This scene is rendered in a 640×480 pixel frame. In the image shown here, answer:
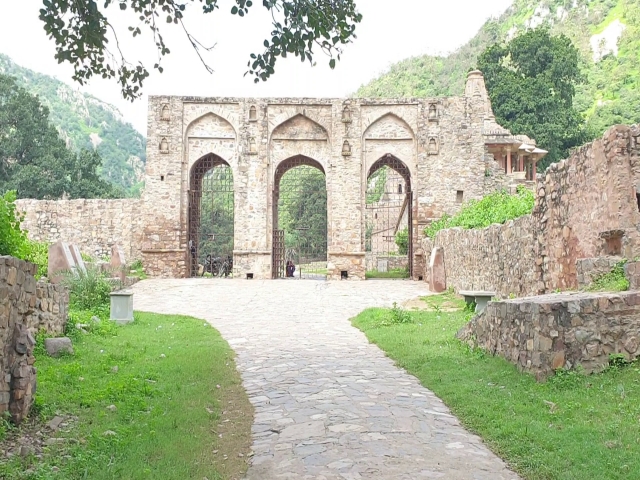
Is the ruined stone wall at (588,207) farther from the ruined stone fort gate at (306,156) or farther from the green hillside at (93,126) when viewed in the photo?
the green hillside at (93,126)

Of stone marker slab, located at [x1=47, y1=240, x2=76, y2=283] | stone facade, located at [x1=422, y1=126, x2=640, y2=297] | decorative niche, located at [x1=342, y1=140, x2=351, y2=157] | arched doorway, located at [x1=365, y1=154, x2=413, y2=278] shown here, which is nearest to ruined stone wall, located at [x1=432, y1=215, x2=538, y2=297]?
stone facade, located at [x1=422, y1=126, x2=640, y2=297]

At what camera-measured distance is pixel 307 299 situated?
1559 centimetres

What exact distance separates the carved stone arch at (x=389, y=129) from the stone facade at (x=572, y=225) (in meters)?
11.5

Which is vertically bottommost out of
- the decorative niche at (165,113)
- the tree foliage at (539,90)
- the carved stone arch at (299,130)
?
the carved stone arch at (299,130)

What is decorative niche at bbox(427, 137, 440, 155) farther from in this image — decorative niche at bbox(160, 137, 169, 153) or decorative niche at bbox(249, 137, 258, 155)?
decorative niche at bbox(160, 137, 169, 153)

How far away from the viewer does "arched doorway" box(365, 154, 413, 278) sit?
2441 cm

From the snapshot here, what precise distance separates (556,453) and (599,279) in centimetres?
356

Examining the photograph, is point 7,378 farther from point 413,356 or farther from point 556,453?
point 413,356

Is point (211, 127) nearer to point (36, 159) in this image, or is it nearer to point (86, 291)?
point (86, 291)

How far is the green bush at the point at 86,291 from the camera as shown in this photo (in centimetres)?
1143

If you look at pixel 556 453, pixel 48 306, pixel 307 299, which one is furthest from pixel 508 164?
pixel 556 453

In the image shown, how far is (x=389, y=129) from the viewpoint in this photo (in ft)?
76.5

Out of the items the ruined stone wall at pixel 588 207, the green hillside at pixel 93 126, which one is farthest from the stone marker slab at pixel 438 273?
the green hillside at pixel 93 126

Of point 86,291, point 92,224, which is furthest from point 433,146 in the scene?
point 86,291
